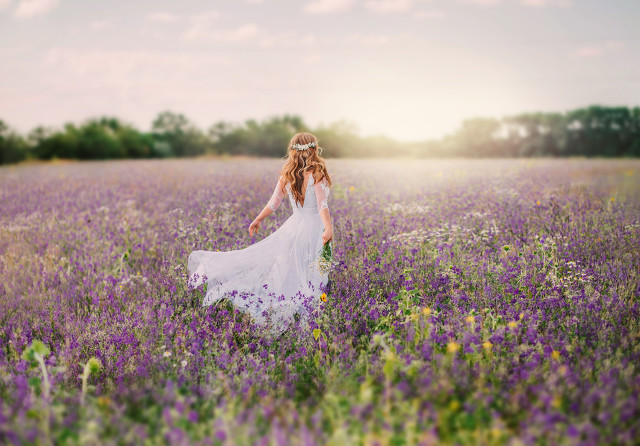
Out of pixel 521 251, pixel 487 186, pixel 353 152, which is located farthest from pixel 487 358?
pixel 353 152

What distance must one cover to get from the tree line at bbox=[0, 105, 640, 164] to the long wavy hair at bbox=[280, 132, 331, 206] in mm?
27814

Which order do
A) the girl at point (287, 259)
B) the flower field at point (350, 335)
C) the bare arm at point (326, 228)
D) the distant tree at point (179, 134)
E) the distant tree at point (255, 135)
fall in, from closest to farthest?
1. the flower field at point (350, 335)
2. the bare arm at point (326, 228)
3. the girl at point (287, 259)
4. the distant tree at point (255, 135)
5. the distant tree at point (179, 134)

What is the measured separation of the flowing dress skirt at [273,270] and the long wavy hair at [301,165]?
355mm

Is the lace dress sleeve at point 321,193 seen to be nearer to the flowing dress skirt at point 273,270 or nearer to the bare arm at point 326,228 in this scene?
the bare arm at point 326,228

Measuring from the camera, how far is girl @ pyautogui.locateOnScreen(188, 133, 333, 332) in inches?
158

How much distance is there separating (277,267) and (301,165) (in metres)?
1.04

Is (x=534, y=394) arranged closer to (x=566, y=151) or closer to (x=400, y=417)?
(x=400, y=417)

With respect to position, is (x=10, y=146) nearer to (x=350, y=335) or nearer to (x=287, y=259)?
(x=287, y=259)

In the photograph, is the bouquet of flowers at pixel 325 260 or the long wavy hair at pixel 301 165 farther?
the bouquet of flowers at pixel 325 260

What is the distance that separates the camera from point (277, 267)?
4.30m

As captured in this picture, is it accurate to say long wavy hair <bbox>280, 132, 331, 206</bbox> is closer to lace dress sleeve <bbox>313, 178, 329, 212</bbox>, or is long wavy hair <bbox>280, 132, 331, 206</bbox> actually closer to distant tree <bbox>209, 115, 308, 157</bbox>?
lace dress sleeve <bbox>313, 178, 329, 212</bbox>

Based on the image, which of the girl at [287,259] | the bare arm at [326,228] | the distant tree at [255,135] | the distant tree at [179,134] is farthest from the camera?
the distant tree at [179,134]

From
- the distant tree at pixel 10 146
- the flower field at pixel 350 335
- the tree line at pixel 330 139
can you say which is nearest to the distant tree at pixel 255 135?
the tree line at pixel 330 139

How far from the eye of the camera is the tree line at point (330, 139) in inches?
1293
